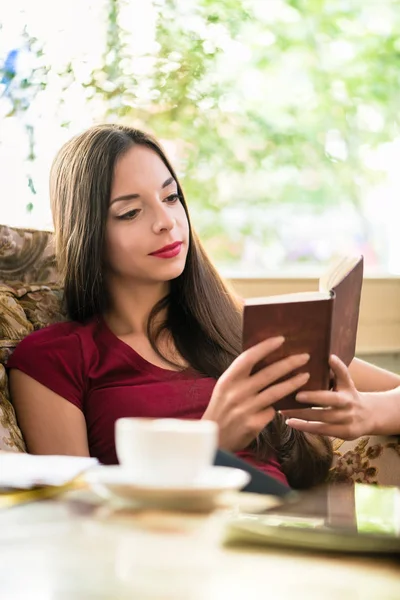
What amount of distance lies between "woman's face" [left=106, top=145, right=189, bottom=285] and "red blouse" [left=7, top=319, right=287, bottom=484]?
0.17m

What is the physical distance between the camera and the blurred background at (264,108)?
2.80 metres

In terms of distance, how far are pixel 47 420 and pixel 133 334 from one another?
31 centimetres

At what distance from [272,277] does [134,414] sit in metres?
1.16

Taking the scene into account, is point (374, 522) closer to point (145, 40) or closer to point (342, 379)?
point (342, 379)

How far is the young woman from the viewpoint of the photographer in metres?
1.62

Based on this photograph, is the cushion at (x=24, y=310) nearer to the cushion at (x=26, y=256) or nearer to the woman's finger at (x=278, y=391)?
the cushion at (x=26, y=256)

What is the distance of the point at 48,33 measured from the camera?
8.63 ft

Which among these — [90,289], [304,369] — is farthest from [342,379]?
[90,289]

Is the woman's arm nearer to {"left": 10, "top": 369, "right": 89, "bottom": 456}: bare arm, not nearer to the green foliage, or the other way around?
{"left": 10, "top": 369, "right": 89, "bottom": 456}: bare arm

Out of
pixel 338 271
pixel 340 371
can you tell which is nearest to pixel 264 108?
pixel 338 271

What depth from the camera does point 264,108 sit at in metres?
3.23

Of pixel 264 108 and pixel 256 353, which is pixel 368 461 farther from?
pixel 264 108

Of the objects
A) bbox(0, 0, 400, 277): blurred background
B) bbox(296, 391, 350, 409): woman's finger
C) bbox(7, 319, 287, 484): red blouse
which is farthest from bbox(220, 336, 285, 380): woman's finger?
bbox(0, 0, 400, 277): blurred background

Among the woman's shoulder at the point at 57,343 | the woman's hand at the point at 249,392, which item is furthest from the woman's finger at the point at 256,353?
the woman's shoulder at the point at 57,343
